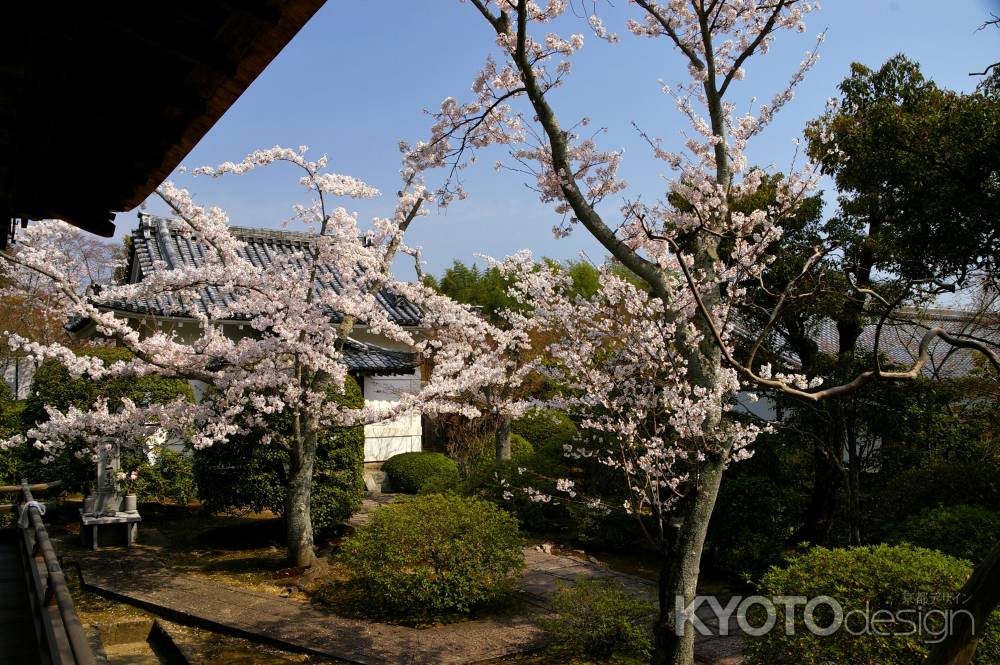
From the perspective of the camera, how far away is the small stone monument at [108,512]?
9.88 meters

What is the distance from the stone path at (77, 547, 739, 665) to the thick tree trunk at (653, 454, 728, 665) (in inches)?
65.6

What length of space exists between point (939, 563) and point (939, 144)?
17.2 ft

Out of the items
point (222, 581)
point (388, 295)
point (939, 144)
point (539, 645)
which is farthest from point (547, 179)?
point (388, 295)

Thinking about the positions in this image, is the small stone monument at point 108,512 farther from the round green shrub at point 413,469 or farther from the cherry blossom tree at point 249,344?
the round green shrub at point 413,469

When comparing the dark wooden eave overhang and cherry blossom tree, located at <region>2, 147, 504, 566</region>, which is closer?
the dark wooden eave overhang

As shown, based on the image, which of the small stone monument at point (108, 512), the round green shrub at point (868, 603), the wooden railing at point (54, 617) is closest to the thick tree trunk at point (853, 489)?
the round green shrub at point (868, 603)

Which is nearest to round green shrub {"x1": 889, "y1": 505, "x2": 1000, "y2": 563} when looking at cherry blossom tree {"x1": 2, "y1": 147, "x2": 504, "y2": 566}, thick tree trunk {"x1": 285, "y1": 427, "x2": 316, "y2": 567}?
cherry blossom tree {"x1": 2, "y1": 147, "x2": 504, "y2": 566}

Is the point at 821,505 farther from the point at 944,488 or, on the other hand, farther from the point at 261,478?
the point at 261,478

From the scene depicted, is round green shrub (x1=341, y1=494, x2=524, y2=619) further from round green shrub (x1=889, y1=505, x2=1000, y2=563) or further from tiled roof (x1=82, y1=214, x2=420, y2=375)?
tiled roof (x1=82, y1=214, x2=420, y2=375)

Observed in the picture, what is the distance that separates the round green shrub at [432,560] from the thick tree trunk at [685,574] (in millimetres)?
2824

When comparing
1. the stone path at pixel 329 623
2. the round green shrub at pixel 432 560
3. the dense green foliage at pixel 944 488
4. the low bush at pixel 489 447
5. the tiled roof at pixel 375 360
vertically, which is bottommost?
the stone path at pixel 329 623

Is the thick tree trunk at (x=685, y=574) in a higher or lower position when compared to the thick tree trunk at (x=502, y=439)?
lower

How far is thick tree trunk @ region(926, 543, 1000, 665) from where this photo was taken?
2859 millimetres

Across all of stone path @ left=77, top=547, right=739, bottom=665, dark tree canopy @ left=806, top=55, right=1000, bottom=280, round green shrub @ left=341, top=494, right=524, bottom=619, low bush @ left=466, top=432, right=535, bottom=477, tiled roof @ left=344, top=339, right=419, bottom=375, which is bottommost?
stone path @ left=77, top=547, right=739, bottom=665
